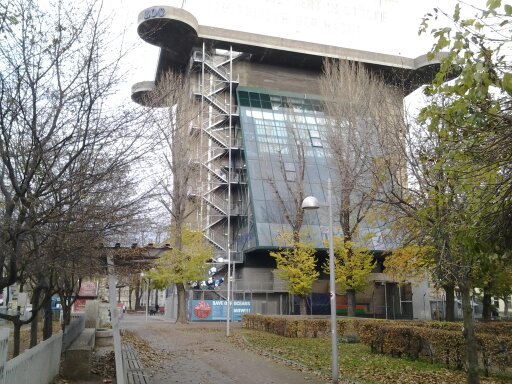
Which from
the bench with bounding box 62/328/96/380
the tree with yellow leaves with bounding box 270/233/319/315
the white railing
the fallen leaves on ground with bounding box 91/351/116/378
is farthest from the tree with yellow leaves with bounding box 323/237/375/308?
the white railing

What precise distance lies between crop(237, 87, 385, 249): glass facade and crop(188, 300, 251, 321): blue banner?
5657 mm

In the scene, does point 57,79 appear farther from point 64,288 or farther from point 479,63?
point 64,288

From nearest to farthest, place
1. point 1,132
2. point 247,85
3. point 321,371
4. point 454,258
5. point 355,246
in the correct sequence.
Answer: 1. point 1,132
2. point 454,258
3. point 321,371
4. point 355,246
5. point 247,85

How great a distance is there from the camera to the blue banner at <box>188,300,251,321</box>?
127 feet

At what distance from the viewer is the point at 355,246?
3278cm

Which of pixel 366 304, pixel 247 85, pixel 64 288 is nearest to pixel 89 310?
pixel 64 288

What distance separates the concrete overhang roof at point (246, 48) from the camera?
1969 inches

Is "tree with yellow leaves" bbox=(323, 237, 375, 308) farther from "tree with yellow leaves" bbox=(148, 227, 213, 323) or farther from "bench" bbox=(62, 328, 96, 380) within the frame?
"bench" bbox=(62, 328, 96, 380)

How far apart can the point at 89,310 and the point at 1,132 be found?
1967cm

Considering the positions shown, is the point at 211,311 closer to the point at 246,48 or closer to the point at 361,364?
the point at 361,364

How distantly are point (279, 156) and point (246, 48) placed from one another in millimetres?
15972

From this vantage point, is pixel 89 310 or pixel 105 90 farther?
pixel 89 310

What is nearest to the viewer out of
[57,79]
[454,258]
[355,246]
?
[57,79]

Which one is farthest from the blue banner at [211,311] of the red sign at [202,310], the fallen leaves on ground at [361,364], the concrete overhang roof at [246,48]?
the concrete overhang roof at [246,48]
